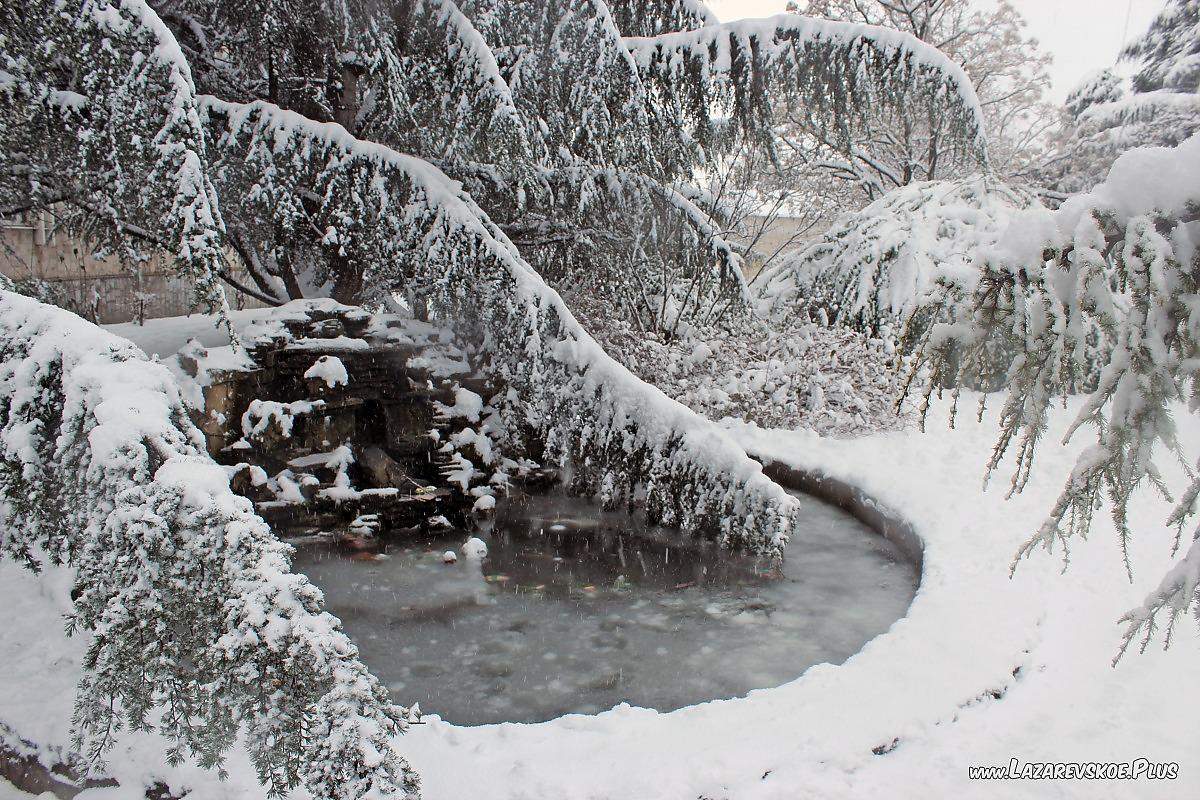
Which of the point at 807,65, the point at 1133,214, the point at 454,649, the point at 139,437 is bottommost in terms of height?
the point at 454,649

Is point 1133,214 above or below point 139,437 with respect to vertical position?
above

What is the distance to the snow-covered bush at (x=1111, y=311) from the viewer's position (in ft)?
5.12

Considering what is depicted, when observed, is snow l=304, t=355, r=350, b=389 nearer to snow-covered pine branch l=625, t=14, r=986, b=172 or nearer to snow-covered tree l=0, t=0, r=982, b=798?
snow-covered tree l=0, t=0, r=982, b=798

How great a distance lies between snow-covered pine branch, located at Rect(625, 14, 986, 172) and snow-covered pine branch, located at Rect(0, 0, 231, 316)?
2.93 meters

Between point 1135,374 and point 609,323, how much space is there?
674 centimetres

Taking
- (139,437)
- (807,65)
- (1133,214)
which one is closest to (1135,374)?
(1133,214)

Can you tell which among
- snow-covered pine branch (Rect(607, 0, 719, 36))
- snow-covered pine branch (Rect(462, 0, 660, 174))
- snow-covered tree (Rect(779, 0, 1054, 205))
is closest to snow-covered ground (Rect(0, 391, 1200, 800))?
snow-covered pine branch (Rect(462, 0, 660, 174))

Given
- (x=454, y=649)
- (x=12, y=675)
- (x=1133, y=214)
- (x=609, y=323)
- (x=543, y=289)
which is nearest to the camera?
(x=1133, y=214)

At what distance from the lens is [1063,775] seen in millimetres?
2844

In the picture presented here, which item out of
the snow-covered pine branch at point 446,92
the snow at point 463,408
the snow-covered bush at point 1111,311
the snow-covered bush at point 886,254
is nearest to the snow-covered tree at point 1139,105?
the snow-covered bush at point 886,254

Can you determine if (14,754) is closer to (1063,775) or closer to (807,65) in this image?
(1063,775)

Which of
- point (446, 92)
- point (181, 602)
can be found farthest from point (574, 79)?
A: point (181, 602)

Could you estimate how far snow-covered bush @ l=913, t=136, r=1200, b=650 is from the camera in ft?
5.12

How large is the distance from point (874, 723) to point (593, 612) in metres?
1.79
